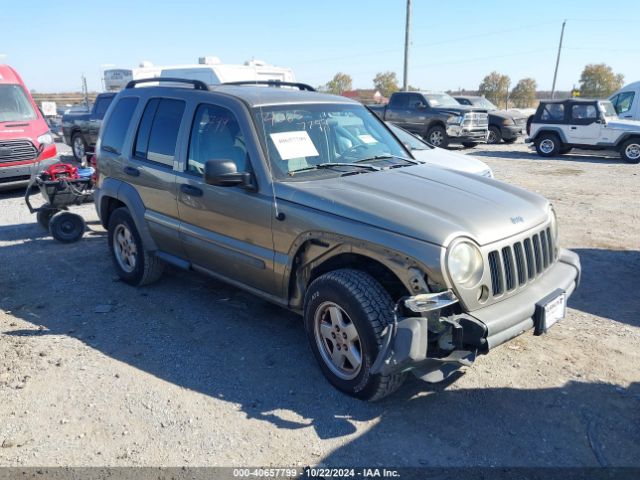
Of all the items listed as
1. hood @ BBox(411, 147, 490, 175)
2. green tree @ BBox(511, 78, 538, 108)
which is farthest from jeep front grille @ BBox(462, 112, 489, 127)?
green tree @ BBox(511, 78, 538, 108)

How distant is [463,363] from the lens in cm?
315

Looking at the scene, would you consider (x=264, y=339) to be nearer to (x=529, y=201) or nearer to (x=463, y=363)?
(x=463, y=363)

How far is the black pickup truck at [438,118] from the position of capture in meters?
17.6

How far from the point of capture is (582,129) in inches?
614

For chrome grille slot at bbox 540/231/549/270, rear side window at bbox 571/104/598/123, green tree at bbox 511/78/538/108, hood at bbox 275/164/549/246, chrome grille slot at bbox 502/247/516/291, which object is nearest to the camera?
hood at bbox 275/164/549/246

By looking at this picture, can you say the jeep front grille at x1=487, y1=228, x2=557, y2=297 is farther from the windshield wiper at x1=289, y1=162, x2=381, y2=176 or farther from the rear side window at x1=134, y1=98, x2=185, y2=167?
the rear side window at x1=134, y1=98, x2=185, y2=167

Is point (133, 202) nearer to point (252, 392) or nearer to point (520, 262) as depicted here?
point (252, 392)

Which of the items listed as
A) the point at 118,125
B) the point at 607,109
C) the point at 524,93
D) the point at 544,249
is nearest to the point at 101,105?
the point at 118,125

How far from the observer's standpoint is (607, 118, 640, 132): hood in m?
14.9

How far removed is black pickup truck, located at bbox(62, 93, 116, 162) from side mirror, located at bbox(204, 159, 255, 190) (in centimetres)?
1090

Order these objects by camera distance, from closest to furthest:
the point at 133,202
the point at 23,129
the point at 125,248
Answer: the point at 133,202
the point at 125,248
the point at 23,129

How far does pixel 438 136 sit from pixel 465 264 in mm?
15588

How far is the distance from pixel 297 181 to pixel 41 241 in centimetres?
514

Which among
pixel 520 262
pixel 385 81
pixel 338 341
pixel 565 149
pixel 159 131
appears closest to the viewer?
pixel 520 262
